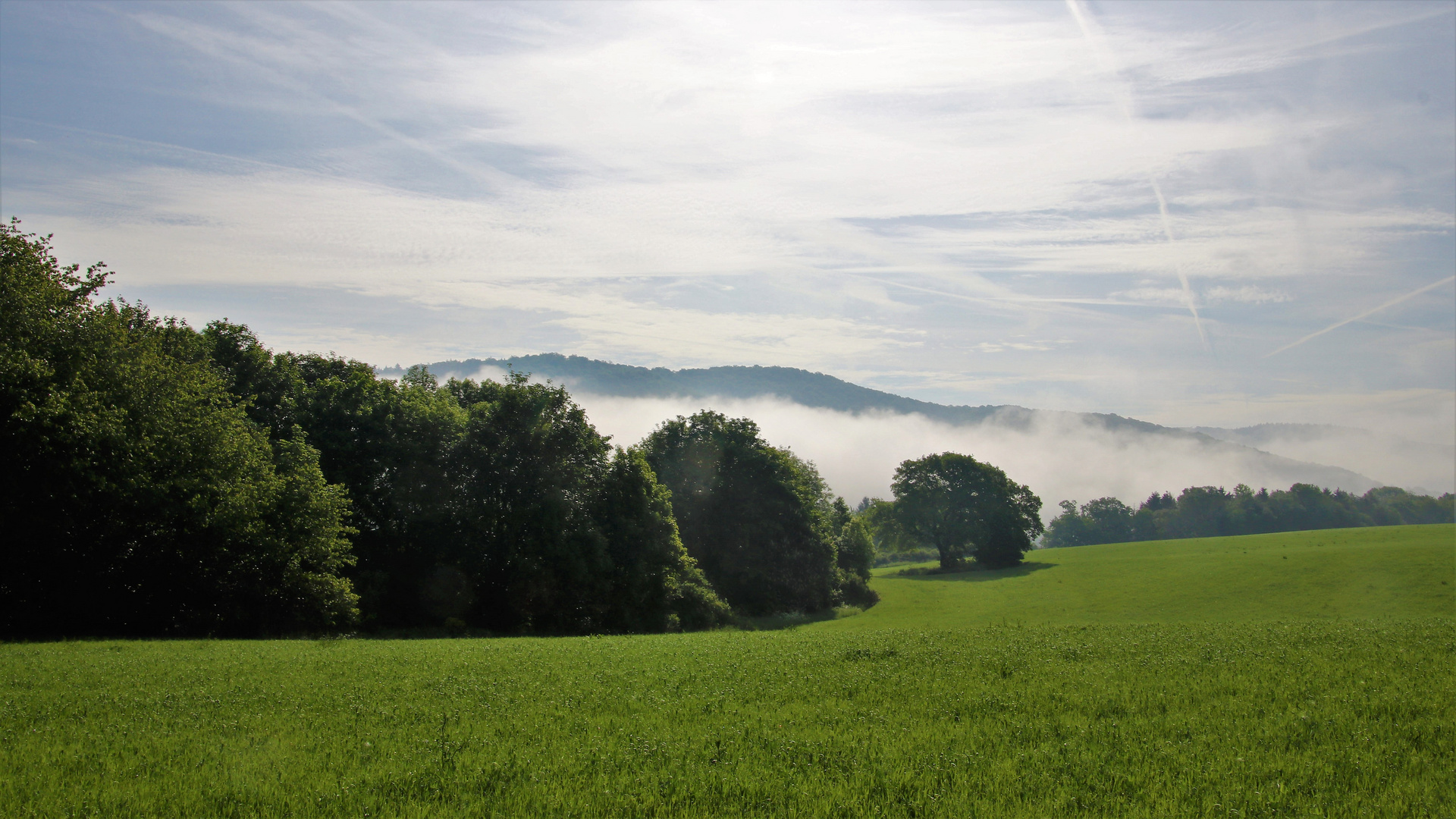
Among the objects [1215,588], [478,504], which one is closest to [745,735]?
[478,504]

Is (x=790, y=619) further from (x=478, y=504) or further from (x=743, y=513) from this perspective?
(x=478, y=504)

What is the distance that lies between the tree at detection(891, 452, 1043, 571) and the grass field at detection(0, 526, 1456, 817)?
257 feet

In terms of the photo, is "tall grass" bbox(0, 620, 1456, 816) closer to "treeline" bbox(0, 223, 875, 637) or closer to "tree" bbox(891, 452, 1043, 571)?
"treeline" bbox(0, 223, 875, 637)

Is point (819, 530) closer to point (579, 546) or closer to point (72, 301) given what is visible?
point (579, 546)

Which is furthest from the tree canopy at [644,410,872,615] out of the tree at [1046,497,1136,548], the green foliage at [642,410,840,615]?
the tree at [1046,497,1136,548]

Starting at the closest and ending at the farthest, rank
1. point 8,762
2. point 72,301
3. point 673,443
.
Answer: point 8,762, point 72,301, point 673,443

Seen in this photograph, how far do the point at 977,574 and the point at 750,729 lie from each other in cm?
8829

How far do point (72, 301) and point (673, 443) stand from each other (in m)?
42.4

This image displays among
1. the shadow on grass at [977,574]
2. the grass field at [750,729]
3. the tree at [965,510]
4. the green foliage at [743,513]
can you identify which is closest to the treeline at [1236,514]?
the tree at [965,510]

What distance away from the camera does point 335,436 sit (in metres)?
43.5

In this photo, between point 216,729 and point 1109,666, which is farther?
point 1109,666

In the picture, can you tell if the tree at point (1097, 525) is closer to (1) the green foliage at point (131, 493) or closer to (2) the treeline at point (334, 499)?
(2) the treeline at point (334, 499)

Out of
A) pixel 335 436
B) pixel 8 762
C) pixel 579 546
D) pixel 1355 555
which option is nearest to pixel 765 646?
pixel 8 762

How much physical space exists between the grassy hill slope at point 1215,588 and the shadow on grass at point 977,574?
34.0 inches
